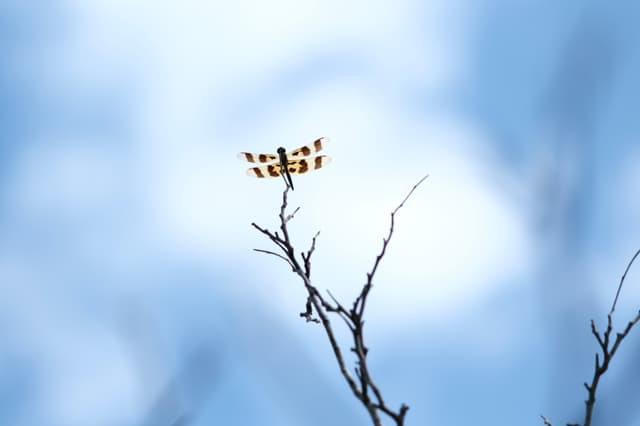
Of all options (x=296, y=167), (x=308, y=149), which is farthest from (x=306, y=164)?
(x=308, y=149)

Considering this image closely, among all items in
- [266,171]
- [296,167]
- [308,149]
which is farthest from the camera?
[266,171]

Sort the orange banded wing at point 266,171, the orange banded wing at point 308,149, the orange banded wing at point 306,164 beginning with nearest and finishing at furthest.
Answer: the orange banded wing at point 308,149 → the orange banded wing at point 306,164 → the orange banded wing at point 266,171

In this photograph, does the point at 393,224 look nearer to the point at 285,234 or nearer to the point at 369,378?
the point at 285,234

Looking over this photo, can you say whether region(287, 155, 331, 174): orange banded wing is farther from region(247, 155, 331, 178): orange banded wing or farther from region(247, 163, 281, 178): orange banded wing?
region(247, 163, 281, 178): orange banded wing

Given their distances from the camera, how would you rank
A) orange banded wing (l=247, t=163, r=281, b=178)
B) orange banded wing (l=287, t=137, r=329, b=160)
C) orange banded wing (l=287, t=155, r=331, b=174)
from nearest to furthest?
1. orange banded wing (l=287, t=137, r=329, b=160)
2. orange banded wing (l=287, t=155, r=331, b=174)
3. orange banded wing (l=247, t=163, r=281, b=178)

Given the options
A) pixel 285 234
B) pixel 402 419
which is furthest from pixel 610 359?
pixel 285 234

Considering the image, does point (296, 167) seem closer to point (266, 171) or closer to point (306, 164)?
point (306, 164)

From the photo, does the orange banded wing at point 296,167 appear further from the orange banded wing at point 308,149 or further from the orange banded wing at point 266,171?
the orange banded wing at point 308,149
